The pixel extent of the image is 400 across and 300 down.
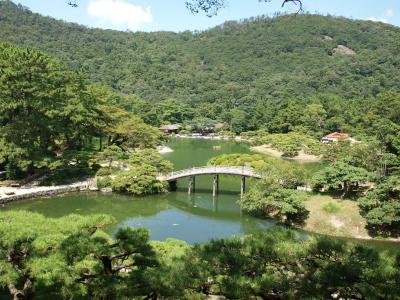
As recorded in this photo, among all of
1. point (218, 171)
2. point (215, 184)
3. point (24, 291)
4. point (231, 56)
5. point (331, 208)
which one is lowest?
point (331, 208)

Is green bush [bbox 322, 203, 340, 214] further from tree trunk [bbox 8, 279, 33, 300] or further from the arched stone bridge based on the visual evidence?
tree trunk [bbox 8, 279, 33, 300]

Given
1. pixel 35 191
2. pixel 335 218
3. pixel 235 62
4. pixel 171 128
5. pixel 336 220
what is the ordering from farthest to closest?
pixel 235 62 → pixel 171 128 → pixel 35 191 → pixel 335 218 → pixel 336 220

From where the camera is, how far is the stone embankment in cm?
2759

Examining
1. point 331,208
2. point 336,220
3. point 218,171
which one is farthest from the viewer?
point 218,171

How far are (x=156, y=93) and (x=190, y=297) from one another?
101555 mm

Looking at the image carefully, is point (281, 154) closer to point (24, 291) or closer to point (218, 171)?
point (218, 171)

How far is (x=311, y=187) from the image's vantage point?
85.8 ft

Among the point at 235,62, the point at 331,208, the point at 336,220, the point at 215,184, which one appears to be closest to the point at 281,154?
the point at 215,184

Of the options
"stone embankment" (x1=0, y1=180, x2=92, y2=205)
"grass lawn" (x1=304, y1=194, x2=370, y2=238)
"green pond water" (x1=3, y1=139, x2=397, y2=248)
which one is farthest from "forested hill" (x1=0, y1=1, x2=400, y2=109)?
"grass lawn" (x1=304, y1=194, x2=370, y2=238)

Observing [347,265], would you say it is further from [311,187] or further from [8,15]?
[8,15]

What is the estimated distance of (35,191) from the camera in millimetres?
28906

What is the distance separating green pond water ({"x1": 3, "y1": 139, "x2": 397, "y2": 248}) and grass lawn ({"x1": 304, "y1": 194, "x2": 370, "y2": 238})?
3.94 ft

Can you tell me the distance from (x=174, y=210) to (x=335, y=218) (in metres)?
9.30

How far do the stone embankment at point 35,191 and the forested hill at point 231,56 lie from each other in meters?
61.8
